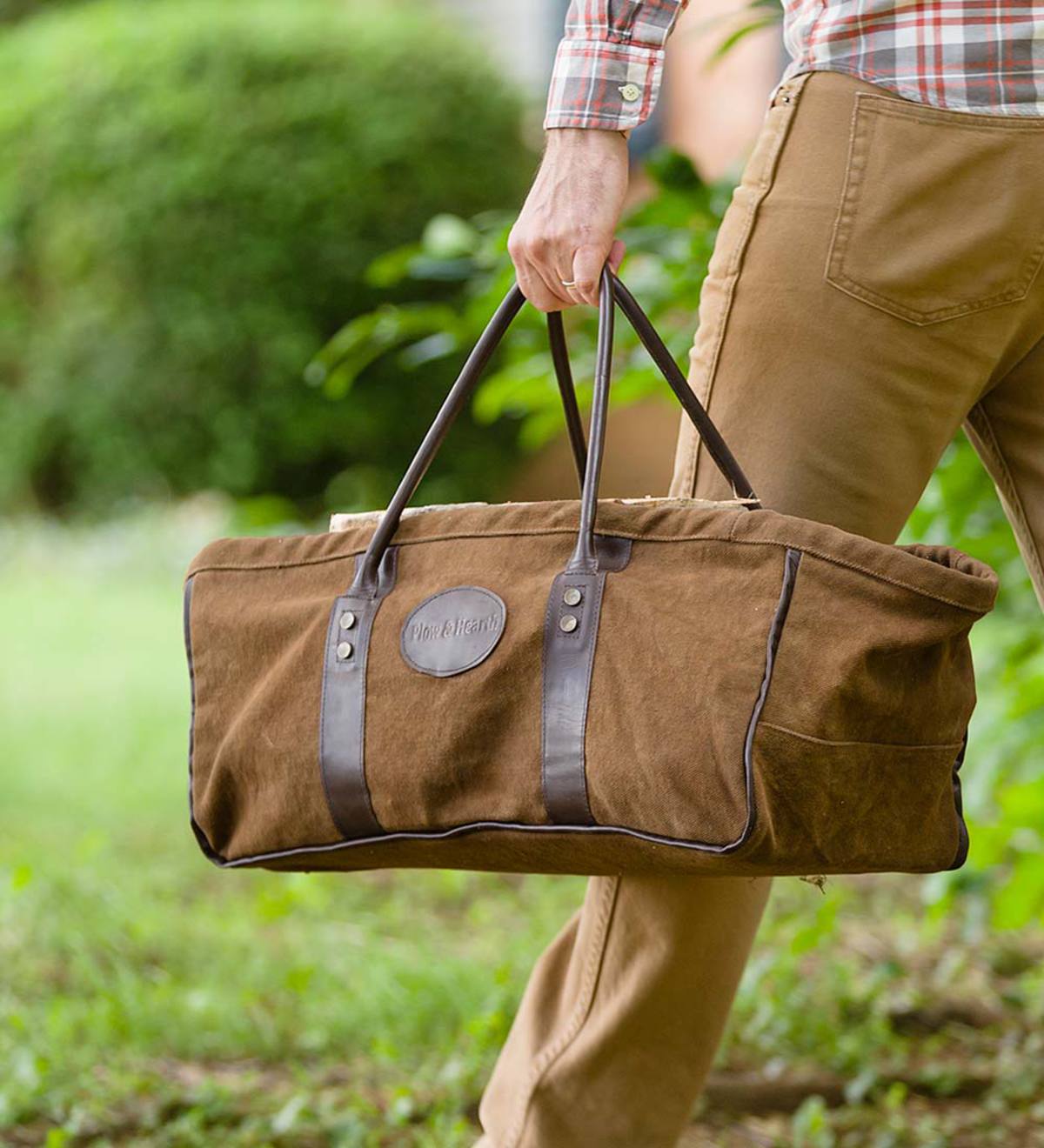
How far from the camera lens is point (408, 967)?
2980 mm

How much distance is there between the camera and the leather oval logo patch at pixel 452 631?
1.46m

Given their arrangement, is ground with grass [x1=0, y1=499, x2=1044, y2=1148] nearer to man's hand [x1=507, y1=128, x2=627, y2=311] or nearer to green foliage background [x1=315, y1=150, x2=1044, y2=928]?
green foliage background [x1=315, y1=150, x2=1044, y2=928]

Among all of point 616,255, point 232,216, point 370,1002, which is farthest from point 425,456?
point 232,216

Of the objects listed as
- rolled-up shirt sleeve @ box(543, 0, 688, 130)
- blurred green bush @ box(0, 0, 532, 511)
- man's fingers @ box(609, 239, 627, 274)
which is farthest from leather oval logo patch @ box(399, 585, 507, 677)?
blurred green bush @ box(0, 0, 532, 511)

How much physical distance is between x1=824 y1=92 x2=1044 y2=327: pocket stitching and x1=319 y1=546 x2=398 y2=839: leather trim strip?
52 cm

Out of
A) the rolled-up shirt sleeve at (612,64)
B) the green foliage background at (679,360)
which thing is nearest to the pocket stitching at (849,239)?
the rolled-up shirt sleeve at (612,64)

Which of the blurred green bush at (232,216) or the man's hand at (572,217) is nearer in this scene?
the man's hand at (572,217)

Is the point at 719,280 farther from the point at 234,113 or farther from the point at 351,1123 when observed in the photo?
the point at 234,113

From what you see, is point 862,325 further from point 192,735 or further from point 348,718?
point 192,735

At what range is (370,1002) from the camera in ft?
9.21

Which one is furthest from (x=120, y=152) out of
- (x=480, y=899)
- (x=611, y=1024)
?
(x=611, y=1024)

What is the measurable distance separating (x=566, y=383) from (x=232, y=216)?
23.2 feet

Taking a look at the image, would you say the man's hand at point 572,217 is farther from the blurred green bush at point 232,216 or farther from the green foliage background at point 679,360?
the blurred green bush at point 232,216

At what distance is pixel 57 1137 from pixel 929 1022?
147cm
